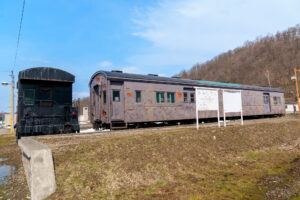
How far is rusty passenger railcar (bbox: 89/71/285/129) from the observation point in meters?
12.7

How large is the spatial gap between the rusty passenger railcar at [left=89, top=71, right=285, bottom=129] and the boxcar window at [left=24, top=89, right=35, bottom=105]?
3778 millimetres

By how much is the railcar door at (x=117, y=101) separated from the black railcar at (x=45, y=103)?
7.01 feet

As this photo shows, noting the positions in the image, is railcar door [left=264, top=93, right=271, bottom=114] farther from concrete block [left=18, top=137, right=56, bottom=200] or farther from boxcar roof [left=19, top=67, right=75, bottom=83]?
concrete block [left=18, top=137, right=56, bottom=200]

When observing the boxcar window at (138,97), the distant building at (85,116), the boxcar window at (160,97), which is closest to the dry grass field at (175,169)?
the boxcar window at (138,97)

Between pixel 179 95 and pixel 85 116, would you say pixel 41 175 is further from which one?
pixel 85 116

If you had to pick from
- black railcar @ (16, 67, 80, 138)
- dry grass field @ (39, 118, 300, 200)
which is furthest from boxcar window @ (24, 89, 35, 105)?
dry grass field @ (39, 118, 300, 200)

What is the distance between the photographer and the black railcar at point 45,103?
11.1m

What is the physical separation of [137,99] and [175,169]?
764 centimetres

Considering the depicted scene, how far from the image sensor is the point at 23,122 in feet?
35.6

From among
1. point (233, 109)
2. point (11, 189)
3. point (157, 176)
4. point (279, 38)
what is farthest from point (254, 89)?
point (279, 38)

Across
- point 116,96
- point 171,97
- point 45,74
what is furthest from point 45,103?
point 171,97

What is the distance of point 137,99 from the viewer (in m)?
13.5

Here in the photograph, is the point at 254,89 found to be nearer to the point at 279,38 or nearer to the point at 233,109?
the point at 233,109

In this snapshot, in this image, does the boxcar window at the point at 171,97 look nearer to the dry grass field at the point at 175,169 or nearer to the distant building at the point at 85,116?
the dry grass field at the point at 175,169
